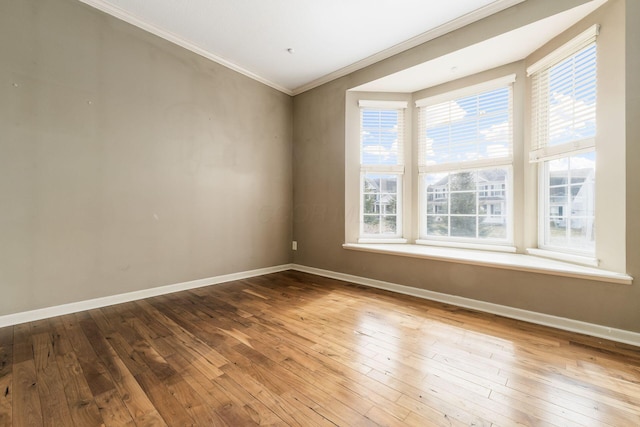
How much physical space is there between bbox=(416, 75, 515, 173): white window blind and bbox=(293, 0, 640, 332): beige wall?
2.05ft

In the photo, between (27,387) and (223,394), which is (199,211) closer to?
(27,387)

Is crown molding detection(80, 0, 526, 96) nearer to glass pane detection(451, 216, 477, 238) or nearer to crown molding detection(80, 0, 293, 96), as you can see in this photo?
crown molding detection(80, 0, 293, 96)

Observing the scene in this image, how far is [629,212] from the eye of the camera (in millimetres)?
1956

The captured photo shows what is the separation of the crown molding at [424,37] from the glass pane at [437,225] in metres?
2.16

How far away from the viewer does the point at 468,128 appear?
3285mm

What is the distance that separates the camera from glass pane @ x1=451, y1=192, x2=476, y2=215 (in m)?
3.24

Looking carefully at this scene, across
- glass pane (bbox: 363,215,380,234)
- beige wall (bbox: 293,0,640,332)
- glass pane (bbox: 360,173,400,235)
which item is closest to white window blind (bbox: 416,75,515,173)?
glass pane (bbox: 360,173,400,235)

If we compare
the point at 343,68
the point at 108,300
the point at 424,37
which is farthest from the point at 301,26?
the point at 108,300

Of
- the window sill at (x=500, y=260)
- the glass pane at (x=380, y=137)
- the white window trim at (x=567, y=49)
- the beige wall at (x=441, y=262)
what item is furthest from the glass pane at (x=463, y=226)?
the white window trim at (x=567, y=49)

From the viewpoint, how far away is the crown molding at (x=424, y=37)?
2.46m

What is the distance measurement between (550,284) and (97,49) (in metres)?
4.81

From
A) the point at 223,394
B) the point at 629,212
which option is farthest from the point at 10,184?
the point at 629,212

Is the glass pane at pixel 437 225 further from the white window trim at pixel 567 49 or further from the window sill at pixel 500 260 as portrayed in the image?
the white window trim at pixel 567 49

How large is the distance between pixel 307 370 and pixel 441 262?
1.98 meters
